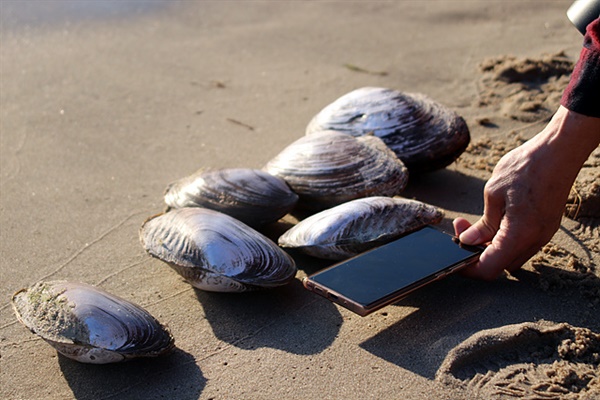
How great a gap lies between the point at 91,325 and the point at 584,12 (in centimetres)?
222

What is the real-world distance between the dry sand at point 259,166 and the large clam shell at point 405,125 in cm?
18

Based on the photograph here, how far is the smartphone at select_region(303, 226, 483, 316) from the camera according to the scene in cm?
279

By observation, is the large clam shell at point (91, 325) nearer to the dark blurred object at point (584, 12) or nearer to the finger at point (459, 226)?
the finger at point (459, 226)

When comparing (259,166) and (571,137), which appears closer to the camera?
(571,137)

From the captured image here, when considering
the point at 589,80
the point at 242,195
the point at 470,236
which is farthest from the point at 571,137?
the point at 242,195

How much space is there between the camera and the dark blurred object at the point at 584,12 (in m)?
2.94

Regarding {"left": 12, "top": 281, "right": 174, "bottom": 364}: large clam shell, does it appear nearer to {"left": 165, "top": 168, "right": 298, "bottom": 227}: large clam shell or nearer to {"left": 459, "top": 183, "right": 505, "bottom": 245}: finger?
{"left": 165, "top": 168, "right": 298, "bottom": 227}: large clam shell

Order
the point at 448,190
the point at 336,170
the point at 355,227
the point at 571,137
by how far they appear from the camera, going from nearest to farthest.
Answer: the point at 571,137, the point at 355,227, the point at 336,170, the point at 448,190

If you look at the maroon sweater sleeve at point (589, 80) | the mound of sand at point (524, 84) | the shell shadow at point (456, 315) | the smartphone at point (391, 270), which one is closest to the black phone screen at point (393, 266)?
the smartphone at point (391, 270)

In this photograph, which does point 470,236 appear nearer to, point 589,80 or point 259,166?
point 589,80

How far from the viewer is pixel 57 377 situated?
269cm

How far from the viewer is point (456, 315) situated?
2.88 meters

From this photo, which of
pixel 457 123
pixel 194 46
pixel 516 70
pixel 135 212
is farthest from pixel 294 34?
pixel 135 212

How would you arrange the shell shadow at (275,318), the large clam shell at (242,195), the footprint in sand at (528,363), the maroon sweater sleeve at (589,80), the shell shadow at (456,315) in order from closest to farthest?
the footprint in sand at (528,363) → the maroon sweater sleeve at (589,80) → the shell shadow at (456,315) → the shell shadow at (275,318) → the large clam shell at (242,195)
